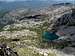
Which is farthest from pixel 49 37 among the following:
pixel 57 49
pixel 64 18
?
pixel 64 18

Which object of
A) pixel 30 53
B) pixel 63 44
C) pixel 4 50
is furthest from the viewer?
pixel 63 44

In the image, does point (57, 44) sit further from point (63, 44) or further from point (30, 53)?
point (30, 53)

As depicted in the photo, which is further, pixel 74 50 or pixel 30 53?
pixel 74 50

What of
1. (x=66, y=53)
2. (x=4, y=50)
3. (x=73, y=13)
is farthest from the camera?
(x=73, y=13)

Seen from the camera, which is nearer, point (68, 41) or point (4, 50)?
point (4, 50)

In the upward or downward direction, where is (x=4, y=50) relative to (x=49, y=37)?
upward

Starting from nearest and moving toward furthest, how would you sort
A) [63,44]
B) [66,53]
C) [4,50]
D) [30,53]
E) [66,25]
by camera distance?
[4,50], [30,53], [66,53], [63,44], [66,25]

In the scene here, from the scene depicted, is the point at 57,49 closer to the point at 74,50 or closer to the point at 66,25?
the point at 74,50

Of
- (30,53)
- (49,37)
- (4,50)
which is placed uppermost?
(4,50)

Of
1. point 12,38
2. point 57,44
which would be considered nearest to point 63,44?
point 57,44
